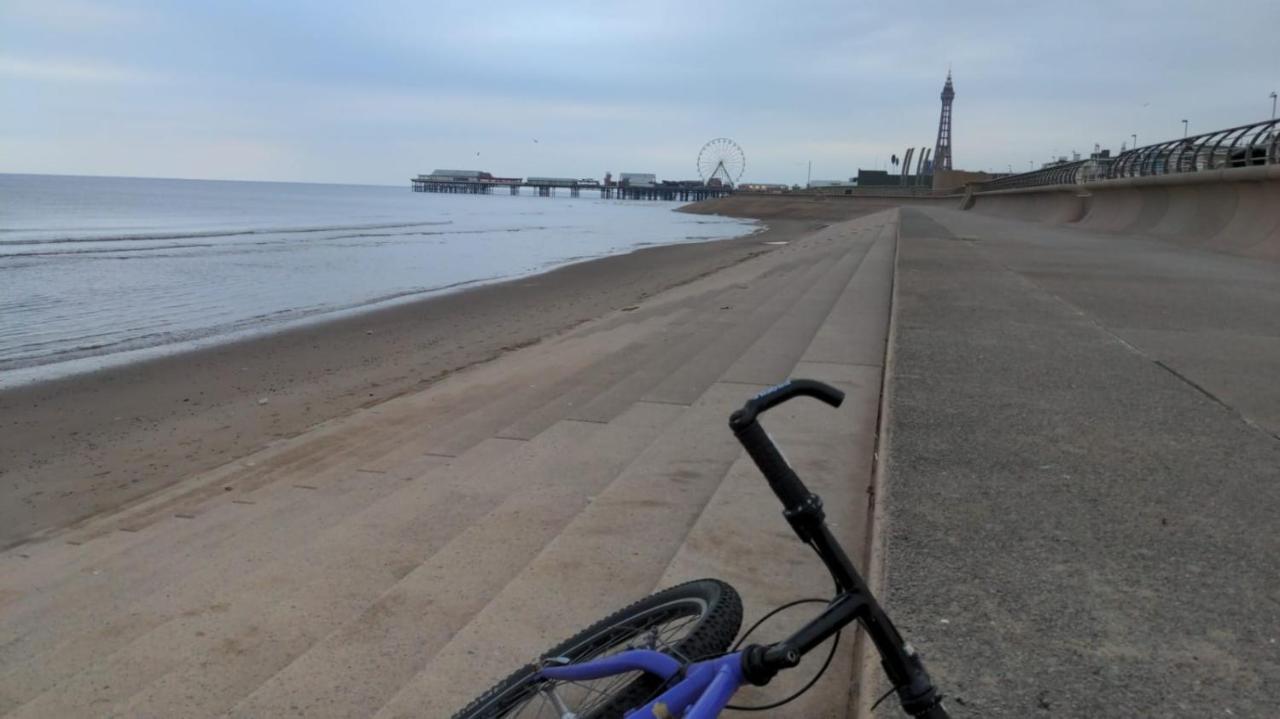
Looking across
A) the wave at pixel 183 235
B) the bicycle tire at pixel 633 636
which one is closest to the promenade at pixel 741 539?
the bicycle tire at pixel 633 636

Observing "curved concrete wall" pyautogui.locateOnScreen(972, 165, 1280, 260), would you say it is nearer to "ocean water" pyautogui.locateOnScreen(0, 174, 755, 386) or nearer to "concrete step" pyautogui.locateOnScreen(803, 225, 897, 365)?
"concrete step" pyautogui.locateOnScreen(803, 225, 897, 365)

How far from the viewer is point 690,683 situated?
1.84 metres

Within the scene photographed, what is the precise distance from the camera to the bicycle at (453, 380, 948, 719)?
64.4 inches

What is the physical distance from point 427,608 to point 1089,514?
268cm

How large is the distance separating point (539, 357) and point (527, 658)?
7.86 meters

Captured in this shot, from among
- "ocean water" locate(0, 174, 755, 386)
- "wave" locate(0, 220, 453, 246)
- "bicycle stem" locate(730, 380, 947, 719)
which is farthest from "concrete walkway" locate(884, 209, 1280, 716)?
"wave" locate(0, 220, 453, 246)

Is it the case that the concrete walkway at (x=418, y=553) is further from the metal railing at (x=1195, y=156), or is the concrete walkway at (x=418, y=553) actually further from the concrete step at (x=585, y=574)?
A: the metal railing at (x=1195, y=156)

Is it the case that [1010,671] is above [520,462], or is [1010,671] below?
above

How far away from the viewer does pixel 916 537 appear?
3.36m

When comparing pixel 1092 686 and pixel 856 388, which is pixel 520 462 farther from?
pixel 1092 686

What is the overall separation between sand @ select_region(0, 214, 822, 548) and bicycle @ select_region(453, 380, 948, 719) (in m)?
5.35

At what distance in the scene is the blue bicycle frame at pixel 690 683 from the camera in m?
1.73

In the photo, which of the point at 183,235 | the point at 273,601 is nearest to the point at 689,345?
the point at 273,601

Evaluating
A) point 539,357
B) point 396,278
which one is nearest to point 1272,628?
point 539,357
